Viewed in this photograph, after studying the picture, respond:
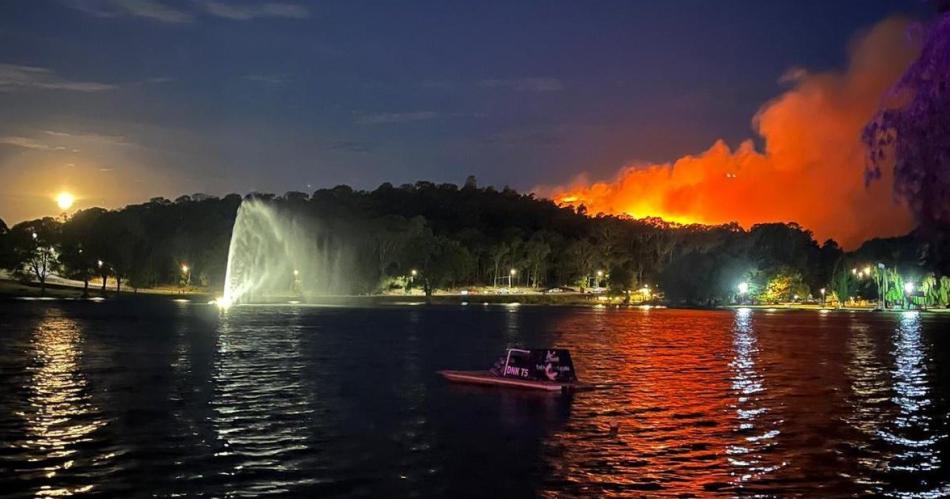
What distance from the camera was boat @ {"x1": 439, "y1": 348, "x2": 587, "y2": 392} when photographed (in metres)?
46.0

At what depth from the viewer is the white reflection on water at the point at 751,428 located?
2716cm

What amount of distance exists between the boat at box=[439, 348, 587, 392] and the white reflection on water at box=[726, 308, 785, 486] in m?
8.93

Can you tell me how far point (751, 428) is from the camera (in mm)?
34906

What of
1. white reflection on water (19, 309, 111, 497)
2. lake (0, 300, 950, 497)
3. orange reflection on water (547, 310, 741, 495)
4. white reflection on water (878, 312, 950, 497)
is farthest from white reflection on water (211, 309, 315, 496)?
white reflection on water (878, 312, 950, 497)

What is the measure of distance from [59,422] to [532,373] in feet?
77.1

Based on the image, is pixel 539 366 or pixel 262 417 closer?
pixel 262 417

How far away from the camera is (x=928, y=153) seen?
81.0ft

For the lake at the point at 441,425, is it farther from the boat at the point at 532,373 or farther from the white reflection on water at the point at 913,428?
the boat at the point at 532,373

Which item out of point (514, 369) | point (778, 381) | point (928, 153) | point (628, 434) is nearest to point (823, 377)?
point (778, 381)

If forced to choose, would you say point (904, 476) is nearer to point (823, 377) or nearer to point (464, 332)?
point (823, 377)

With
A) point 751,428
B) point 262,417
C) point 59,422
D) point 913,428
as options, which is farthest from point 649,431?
point 59,422

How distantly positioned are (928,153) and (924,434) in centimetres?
1475

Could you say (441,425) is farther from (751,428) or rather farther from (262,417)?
(751,428)

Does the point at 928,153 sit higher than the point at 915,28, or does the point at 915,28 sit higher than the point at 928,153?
the point at 915,28
